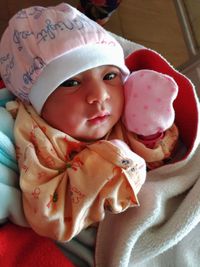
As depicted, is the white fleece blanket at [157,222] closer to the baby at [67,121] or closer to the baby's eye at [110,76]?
the baby at [67,121]

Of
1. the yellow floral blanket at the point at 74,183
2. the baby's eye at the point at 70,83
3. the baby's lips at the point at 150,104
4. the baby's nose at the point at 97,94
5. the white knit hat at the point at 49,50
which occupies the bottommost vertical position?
the baby's lips at the point at 150,104

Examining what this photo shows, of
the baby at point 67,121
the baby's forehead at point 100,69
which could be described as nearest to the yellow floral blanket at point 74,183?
the baby at point 67,121

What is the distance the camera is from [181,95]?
779 millimetres

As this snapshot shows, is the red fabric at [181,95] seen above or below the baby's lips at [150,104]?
below

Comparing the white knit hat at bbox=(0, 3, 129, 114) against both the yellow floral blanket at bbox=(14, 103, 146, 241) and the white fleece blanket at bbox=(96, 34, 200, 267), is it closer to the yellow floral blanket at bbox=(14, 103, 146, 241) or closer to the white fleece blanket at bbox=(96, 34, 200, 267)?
the yellow floral blanket at bbox=(14, 103, 146, 241)

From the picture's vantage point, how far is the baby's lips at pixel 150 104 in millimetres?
692

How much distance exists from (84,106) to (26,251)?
24 centimetres

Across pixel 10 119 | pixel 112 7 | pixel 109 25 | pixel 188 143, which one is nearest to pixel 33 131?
pixel 10 119

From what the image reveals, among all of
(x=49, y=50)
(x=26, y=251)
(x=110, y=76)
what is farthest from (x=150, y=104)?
(x=26, y=251)

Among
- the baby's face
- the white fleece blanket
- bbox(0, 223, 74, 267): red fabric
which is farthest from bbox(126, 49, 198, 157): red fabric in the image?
bbox(0, 223, 74, 267): red fabric

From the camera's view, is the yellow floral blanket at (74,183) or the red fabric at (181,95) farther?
the red fabric at (181,95)

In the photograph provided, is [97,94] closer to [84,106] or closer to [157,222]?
[84,106]

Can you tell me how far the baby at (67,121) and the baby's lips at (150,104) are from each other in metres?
0.02

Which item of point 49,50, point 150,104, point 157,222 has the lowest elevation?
point 157,222
